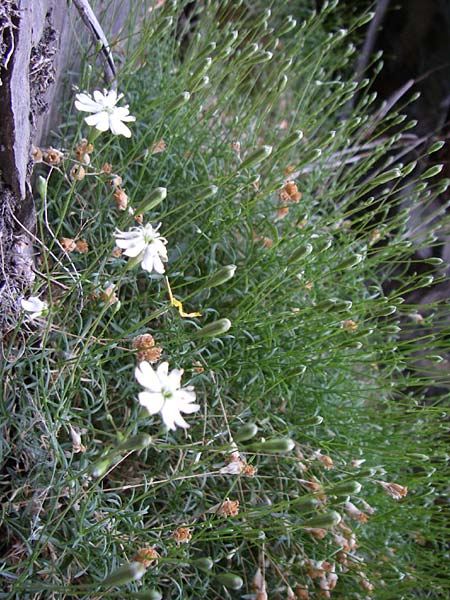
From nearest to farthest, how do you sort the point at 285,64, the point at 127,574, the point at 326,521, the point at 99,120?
the point at 127,574 < the point at 326,521 < the point at 99,120 < the point at 285,64

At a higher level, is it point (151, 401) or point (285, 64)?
point (285, 64)

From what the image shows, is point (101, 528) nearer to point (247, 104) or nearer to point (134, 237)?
point (134, 237)

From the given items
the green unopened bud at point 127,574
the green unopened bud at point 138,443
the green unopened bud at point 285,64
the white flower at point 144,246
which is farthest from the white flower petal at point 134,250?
the green unopened bud at point 285,64

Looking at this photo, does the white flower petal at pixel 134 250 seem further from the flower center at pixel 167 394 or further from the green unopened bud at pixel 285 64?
the green unopened bud at pixel 285 64

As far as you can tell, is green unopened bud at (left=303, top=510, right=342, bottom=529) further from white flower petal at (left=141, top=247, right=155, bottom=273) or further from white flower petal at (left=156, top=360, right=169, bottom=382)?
white flower petal at (left=141, top=247, right=155, bottom=273)

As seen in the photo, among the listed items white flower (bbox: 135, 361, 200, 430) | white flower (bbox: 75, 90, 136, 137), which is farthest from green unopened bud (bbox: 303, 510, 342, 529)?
white flower (bbox: 75, 90, 136, 137)

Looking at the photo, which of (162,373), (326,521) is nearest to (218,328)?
(162,373)

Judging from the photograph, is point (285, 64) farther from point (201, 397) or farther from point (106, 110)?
point (201, 397)

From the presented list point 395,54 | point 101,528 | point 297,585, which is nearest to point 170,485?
point 101,528

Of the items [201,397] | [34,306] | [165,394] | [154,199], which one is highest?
[154,199]
